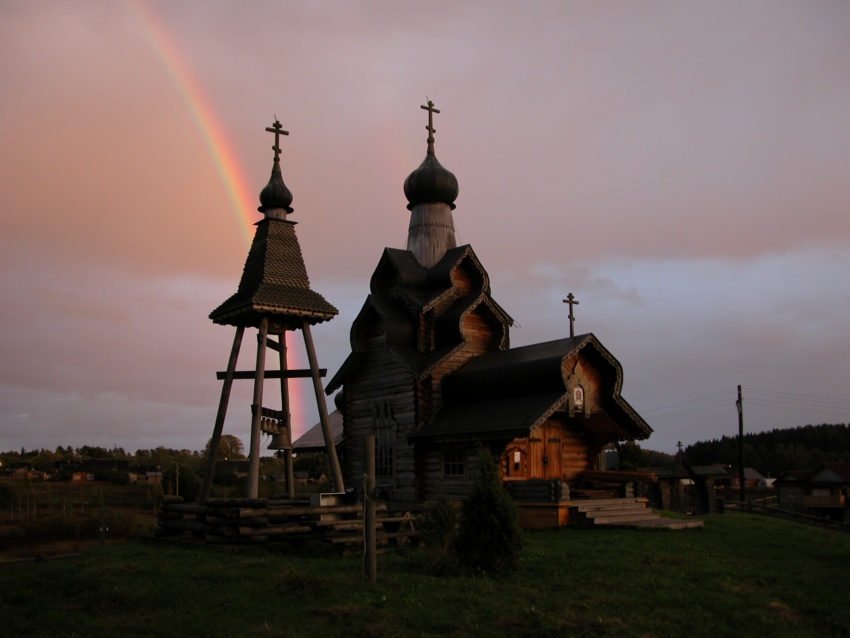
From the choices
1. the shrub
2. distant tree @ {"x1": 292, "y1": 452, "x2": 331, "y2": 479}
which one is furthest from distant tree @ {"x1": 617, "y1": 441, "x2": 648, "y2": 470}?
the shrub

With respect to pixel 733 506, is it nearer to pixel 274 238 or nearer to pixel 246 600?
pixel 274 238

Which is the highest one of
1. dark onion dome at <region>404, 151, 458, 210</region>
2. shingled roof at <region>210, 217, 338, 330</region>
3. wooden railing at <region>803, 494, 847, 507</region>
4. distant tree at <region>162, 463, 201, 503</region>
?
dark onion dome at <region>404, 151, 458, 210</region>

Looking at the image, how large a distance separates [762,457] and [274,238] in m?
131

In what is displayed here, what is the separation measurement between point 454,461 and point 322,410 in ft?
22.2

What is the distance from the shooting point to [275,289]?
75.5 feet

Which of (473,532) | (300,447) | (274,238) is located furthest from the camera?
(300,447)

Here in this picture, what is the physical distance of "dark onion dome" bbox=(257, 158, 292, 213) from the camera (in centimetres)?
2480

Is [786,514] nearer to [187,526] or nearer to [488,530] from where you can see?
[488,530]

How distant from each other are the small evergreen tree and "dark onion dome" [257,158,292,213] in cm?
1324

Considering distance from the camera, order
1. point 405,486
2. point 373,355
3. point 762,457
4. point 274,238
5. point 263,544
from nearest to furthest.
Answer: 1. point 263,544
2. point 274,238
3. point 405,486
4. point 373,355
5. point 762,457

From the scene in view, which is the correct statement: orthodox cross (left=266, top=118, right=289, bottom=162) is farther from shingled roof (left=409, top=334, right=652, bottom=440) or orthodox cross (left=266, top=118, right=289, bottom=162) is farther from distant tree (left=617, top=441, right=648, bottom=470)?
distant tree (left=617, top=441, right=648, bottom=470)

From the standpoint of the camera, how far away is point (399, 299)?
30.9m

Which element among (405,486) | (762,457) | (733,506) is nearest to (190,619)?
(405,486)

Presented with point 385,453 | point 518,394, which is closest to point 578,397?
point 518,394
